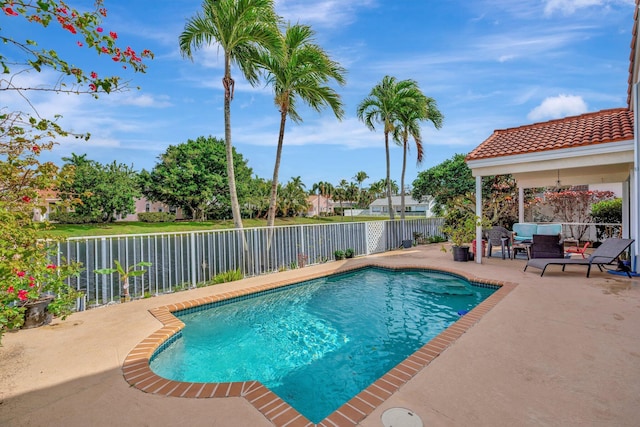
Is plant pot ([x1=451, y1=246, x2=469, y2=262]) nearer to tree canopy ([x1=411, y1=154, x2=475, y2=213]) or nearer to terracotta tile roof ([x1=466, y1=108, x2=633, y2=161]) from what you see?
terracotta tile roof ([x1=466, y1=108, x2=633, y2=161])

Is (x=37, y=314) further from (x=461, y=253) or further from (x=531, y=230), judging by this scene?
(x=531, y=230)

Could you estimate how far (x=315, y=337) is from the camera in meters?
4.74

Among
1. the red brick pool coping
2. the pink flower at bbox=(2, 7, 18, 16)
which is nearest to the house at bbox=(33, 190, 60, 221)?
the red brick pool coping

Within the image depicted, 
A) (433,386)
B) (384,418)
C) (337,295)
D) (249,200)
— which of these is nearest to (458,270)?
(337,295)

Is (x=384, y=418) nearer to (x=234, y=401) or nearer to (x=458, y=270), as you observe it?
(x=234, y=401)

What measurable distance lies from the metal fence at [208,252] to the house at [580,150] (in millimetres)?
4501

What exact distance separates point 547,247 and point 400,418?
332 inches

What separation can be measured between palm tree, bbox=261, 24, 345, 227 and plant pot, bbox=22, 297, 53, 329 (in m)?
7.45

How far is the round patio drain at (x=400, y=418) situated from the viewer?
2.32 metres

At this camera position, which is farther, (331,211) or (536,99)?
(331,211)

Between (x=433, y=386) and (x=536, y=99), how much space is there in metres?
12.4

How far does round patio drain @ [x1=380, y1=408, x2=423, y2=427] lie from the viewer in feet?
7.61

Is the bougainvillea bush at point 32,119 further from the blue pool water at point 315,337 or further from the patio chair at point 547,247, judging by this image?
the patio chair at point 547,247

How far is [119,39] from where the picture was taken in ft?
8.48
